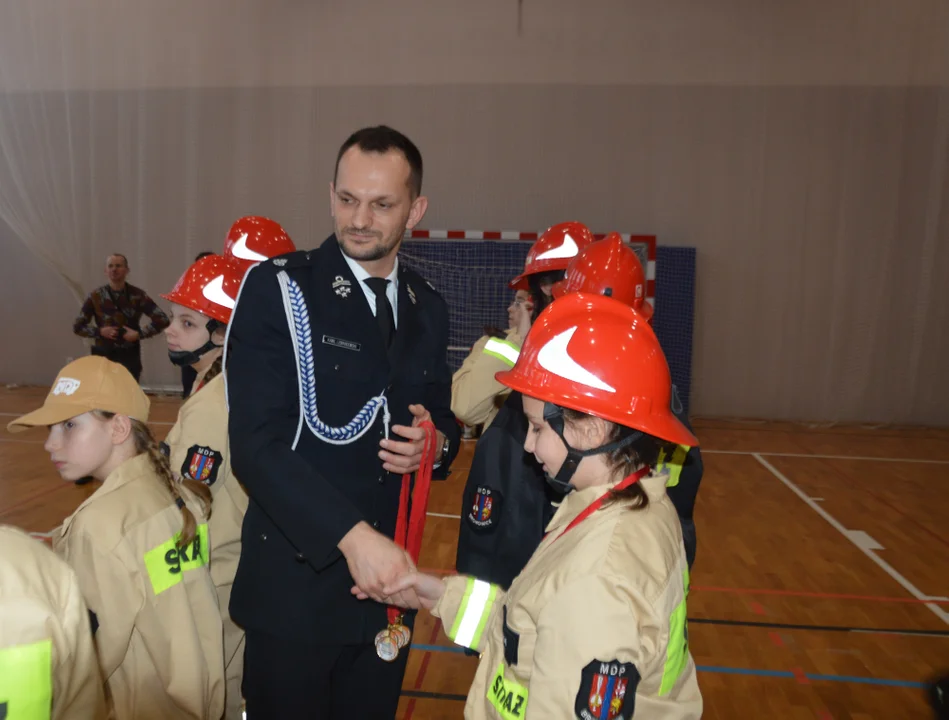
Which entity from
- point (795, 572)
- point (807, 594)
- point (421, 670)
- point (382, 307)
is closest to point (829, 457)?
point (795, 572)

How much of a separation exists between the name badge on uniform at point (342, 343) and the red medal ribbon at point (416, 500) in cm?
27

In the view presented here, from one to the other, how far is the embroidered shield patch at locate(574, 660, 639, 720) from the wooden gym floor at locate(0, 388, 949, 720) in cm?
142

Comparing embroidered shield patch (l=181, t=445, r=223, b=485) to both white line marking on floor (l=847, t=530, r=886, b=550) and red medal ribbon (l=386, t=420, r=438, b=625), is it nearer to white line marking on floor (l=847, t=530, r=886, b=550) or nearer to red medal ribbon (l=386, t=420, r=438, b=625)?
red medal ribbon (l=386, t=420, r=438, b=625)

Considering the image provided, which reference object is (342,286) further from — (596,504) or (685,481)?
(685,481)

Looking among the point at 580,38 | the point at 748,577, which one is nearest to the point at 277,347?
the point at 748,577

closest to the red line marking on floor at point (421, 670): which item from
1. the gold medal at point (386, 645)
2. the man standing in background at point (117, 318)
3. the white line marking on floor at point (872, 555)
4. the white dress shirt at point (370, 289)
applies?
the gold medal at point (386, 645)

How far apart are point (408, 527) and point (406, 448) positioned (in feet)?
1.02

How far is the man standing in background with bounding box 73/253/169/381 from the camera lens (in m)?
8.43

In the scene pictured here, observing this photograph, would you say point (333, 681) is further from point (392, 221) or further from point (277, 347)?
point (392, 221)

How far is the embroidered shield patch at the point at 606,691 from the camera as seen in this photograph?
54.5 inches

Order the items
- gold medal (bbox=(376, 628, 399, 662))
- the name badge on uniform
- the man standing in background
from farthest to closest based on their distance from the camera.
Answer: the man standing in background → gold medal (bbox=(376, 628, 399, 662)) → the name badge on uniform

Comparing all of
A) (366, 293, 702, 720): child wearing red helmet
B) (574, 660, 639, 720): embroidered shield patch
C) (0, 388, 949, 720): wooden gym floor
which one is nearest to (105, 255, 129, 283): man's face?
(0, 388, 949, 720): wooden gym floor

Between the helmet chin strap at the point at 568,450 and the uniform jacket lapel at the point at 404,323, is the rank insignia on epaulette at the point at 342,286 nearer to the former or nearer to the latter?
the uniform jacket lapel at the point at 404,323

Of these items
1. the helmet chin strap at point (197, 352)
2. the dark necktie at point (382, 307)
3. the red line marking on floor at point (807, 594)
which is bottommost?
the red line marking on floor at point (807, 594)
